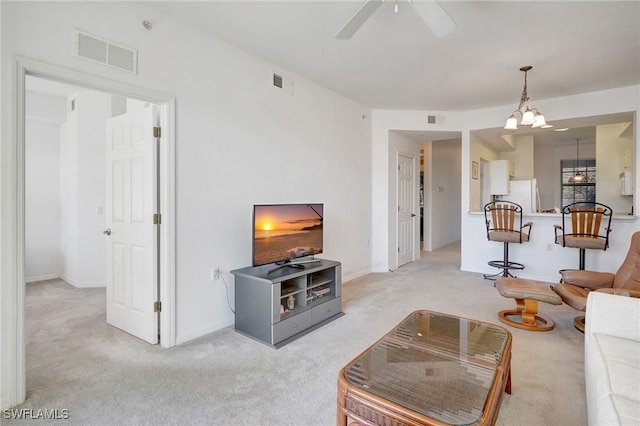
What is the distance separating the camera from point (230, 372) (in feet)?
7.27

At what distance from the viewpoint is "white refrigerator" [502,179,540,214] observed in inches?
233

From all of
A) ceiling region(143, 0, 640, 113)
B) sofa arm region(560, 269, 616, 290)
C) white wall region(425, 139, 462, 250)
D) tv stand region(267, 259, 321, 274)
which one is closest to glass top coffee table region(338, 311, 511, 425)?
tv stand region(267, 259, 321, 274)

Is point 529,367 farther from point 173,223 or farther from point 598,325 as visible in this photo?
point 173,223

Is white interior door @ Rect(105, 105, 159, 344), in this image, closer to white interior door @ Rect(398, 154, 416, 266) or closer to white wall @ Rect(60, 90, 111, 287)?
white wall @ Rect(60, 90, 111, 287)

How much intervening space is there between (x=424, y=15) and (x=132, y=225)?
2832 millimetres

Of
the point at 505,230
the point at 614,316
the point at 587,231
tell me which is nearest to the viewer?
the point at 614,316

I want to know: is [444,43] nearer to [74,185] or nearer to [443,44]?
[443,44]

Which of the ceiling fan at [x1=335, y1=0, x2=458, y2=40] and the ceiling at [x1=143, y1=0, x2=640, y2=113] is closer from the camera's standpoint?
the ceiling fan at [x1=335, y1=0, x2=458, y2=40]

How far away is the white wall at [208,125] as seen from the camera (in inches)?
80.9

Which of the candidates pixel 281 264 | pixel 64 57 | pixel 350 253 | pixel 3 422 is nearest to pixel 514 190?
pixel 350 253

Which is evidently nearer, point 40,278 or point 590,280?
point 590,280

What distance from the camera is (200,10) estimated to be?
2488 millimetres

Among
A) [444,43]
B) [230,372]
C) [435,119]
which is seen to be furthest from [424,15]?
[435,119]

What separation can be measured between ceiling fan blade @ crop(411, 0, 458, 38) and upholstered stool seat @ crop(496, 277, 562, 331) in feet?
7.51
